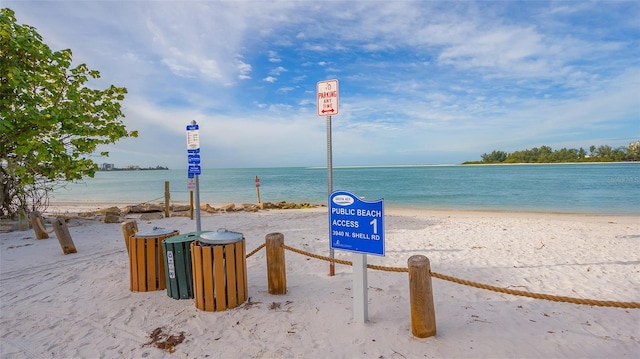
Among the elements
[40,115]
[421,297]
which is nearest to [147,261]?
[421,297]

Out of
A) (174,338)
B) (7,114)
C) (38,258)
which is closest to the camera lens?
(174,338)

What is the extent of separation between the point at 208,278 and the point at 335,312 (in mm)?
1558

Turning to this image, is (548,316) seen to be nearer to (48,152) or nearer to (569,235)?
(569,235)

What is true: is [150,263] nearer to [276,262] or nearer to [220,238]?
[220,238]

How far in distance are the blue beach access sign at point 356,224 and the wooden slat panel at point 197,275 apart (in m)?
1.56

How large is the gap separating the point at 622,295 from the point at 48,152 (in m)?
12.1

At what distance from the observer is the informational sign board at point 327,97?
4590mm

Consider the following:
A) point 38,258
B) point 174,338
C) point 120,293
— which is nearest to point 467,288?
point 174,338

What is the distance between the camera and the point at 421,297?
3.24 metres

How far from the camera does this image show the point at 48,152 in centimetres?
852

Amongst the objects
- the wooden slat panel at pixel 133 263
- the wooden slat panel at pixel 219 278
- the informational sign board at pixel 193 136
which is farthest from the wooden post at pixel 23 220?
the wooden slat panel at pixel 219 278

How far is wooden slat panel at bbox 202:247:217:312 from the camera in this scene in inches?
149

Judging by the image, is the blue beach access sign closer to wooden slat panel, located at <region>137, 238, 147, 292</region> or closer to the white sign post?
the white sign post

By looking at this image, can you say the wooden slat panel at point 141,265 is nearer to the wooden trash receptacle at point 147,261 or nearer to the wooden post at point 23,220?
the wooden trash receptacle at point 147,261
